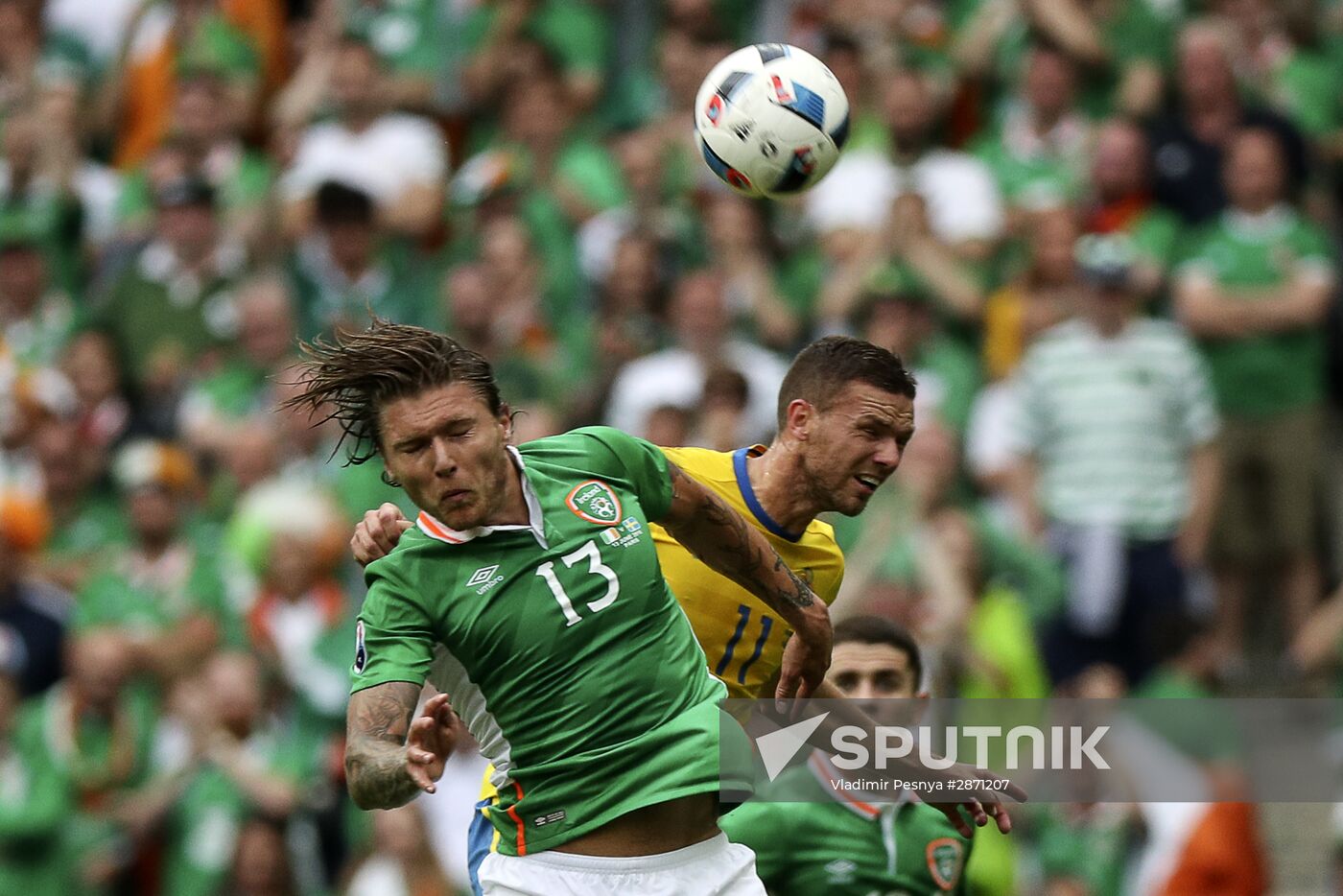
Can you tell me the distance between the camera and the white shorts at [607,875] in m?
6.04

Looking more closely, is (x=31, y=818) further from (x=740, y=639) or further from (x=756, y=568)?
(x=756, y=568)

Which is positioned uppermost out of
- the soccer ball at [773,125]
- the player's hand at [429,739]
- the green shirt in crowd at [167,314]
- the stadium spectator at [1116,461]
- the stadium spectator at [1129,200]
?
the stadium spectator at [1129,200]

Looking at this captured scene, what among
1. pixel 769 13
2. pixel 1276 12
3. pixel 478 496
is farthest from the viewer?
pixel 769 13

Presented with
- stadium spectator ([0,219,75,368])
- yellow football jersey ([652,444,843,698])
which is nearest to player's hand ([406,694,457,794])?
yellow football jersey ([652,444,843,698])

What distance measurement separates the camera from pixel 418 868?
10.7 m

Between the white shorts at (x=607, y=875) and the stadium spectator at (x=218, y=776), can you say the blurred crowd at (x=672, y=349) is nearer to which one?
the stadium spectator at (x=218, y=776)

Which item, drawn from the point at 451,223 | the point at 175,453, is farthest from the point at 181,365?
the point at 451,223

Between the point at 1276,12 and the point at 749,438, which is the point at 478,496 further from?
the point at 1276,12

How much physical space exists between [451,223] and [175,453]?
2.11m

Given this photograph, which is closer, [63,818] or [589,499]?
[589,499]

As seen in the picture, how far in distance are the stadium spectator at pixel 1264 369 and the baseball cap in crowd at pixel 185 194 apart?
5.79 meters

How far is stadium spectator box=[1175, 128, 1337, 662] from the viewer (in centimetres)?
1150

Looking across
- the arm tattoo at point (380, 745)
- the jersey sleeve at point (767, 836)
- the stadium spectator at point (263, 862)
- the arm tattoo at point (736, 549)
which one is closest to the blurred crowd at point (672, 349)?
the stadium spectator at point (263, 862)

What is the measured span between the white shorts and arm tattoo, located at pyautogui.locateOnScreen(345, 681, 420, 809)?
0.71 meters
